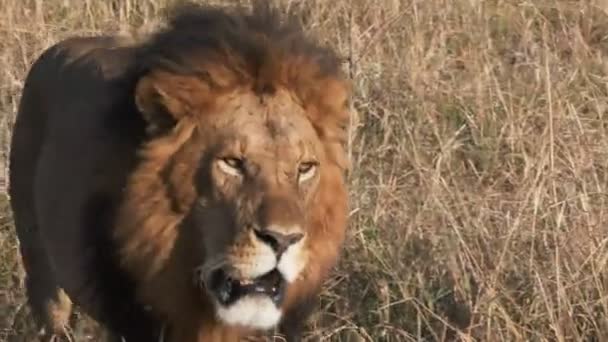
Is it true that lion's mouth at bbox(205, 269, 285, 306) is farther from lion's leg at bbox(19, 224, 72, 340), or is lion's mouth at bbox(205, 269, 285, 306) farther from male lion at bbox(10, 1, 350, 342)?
lion's leg at bbox(19, 224, 72, 340)

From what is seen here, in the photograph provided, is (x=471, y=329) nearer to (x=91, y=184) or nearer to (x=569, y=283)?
(x=569, y=283)

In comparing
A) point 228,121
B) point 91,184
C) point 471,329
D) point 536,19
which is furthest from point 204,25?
point 536,19

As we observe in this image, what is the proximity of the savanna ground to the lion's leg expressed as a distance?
0.34ft

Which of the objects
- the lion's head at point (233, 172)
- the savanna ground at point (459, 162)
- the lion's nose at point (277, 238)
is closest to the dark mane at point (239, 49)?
the lion's head at point (233, 172)

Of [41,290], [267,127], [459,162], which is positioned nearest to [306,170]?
[267,127]

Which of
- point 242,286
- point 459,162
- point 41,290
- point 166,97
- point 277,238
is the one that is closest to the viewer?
point 277,238

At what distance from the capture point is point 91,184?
3396 mm

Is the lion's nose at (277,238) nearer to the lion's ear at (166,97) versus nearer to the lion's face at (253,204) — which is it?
the lion's face at (253,204)

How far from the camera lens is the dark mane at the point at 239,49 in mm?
3160

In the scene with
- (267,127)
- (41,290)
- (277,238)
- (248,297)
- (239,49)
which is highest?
(239,49)

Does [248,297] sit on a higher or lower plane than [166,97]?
lower

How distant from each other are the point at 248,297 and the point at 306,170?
0.31 meters

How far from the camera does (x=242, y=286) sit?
3012 mm

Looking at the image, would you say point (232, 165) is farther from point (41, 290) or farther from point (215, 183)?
point (41, 290)
